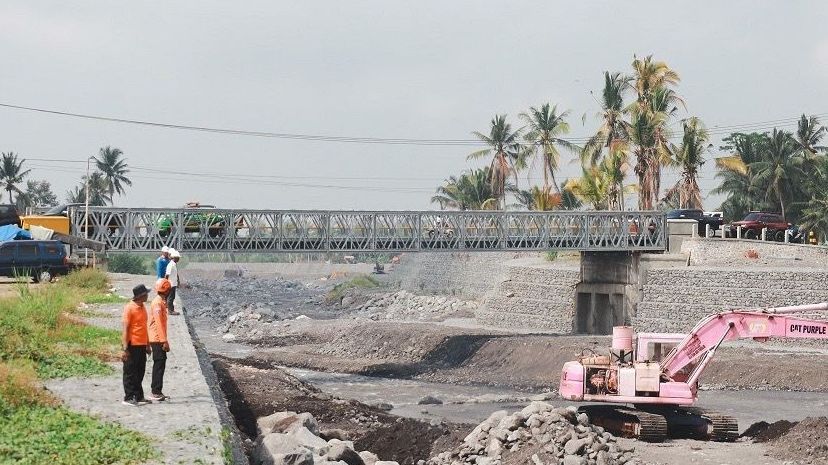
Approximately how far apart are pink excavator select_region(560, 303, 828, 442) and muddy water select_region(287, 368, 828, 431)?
638cm

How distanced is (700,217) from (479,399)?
32.1m

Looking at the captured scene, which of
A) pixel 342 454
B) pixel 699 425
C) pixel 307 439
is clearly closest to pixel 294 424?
pixel 307 439

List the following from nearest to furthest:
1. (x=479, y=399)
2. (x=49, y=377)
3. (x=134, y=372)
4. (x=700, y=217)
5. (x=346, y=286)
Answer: (x=134, y=372)
(x=49, y=377)
(x=479, y=399)
(x=700, y=217)
(x=346, y=286)

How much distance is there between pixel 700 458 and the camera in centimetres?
2844

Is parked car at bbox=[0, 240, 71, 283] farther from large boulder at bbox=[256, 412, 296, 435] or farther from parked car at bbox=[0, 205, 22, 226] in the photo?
large boulder at bbox=[256, 412, 296, 435]

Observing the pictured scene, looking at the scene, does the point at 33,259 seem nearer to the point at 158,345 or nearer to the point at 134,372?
the point at 158,345

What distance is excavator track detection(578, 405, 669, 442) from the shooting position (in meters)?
30.9

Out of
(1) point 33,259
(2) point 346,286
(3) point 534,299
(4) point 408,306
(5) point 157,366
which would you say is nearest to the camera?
(5) point 157,366

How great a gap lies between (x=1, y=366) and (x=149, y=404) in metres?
2.39

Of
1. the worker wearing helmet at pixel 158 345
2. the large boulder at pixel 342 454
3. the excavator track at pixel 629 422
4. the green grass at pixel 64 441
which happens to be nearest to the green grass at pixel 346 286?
the excavator track at pixel 629 422

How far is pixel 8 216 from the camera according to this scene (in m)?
53.2

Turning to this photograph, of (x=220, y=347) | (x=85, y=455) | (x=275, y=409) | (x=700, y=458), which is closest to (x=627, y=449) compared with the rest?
(x=700, y=458)

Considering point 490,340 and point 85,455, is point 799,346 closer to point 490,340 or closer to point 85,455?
point 490,340

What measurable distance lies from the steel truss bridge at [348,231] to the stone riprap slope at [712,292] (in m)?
5.34
